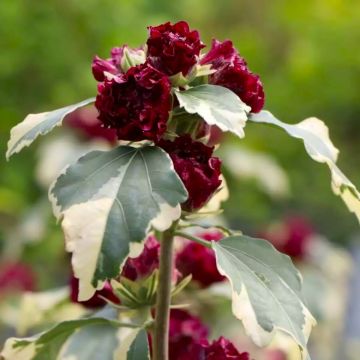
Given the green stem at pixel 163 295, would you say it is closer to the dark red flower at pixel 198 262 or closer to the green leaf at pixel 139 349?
the green leaf at pixel 139 349

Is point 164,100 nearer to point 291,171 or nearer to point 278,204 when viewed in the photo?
point 291,171

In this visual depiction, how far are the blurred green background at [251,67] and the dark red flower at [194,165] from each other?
5.63 ft

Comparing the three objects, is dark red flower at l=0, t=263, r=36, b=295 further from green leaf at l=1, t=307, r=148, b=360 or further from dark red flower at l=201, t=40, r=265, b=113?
dark red flower at l=201, t=40, r=265, b=113

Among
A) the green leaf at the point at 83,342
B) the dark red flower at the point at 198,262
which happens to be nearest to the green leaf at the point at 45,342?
the green leaf at the point at 83,342

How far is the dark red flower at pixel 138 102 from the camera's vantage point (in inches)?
26.3

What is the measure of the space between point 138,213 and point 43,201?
184cm

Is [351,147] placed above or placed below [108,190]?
above

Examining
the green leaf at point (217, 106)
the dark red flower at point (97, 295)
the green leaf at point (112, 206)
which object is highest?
the green leaf at point (217, 106)

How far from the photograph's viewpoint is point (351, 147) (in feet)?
12.9

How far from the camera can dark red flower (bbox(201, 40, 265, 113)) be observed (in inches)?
28.8

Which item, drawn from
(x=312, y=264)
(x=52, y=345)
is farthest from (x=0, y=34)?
(x=52, y=345)

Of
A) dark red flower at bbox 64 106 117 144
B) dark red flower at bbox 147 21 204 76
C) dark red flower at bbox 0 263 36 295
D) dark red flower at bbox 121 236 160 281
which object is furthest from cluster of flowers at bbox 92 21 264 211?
dark red flower at bbox 64 106 117 144

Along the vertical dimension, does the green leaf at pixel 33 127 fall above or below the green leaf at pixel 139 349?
above

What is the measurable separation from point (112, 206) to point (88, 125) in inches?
65.6
